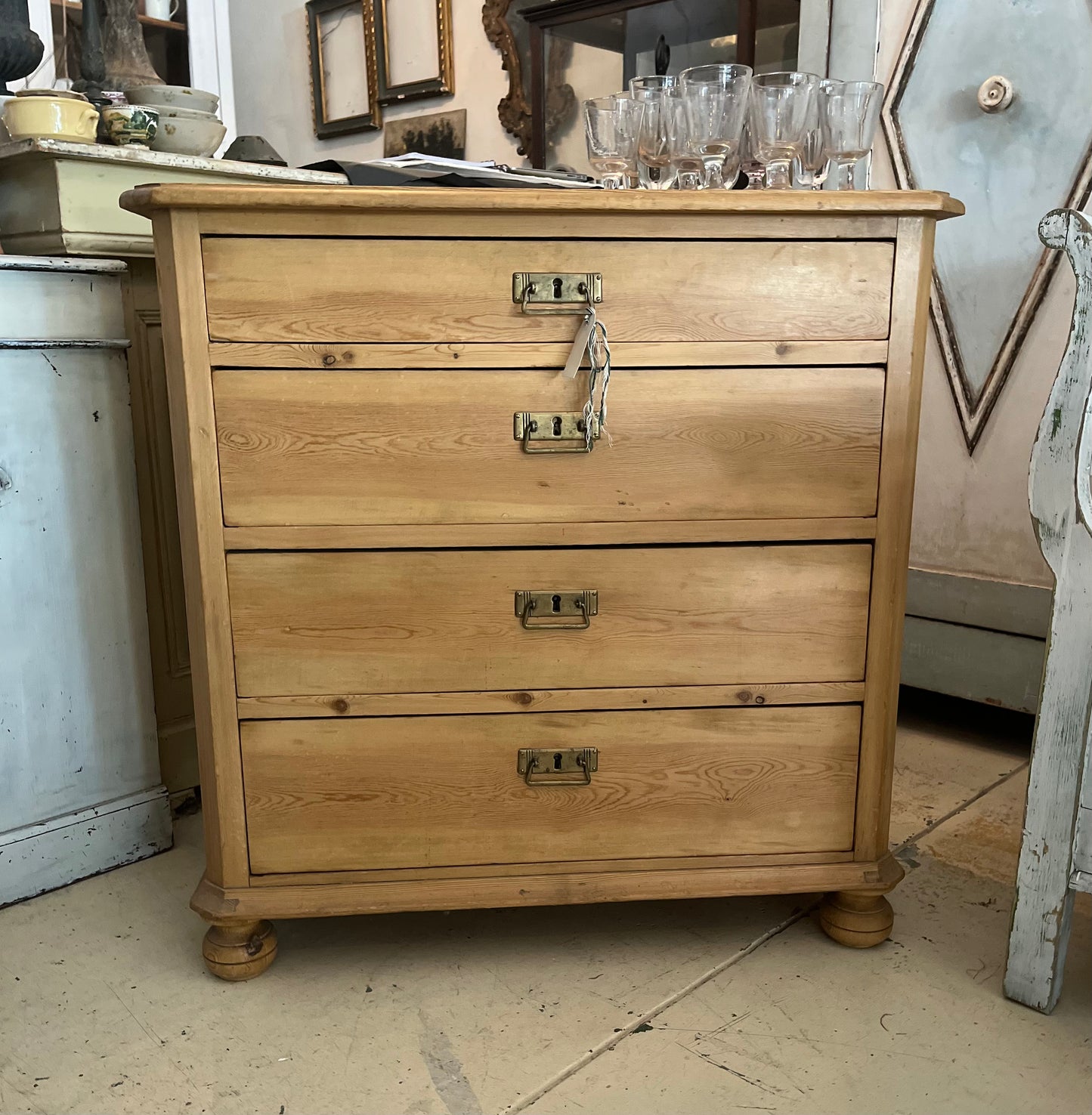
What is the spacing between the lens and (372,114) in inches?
111

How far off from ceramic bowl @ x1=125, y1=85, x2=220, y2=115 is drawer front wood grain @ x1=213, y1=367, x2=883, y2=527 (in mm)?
716

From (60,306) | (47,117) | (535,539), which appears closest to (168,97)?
(47,117)

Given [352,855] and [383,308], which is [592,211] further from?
[352,855]

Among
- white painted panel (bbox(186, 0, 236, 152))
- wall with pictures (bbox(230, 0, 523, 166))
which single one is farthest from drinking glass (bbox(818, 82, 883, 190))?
white painted panel (bbox(186, 0, 236, 152))

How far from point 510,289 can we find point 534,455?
0.57 feet

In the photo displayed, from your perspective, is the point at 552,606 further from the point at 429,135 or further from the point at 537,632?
the point at 429,135

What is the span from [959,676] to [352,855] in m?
1.17

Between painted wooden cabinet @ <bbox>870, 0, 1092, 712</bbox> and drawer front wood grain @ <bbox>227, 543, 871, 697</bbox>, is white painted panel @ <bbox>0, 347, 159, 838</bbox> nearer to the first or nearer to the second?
drawer front wood grain @ <bbox>227, 543, 871, 697</bbox>

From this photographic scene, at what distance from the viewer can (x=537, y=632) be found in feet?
3.80

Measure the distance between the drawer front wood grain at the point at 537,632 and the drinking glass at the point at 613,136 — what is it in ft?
1.48

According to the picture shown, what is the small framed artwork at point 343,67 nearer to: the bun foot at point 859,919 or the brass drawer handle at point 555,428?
the brass drawer handle at point 555,428

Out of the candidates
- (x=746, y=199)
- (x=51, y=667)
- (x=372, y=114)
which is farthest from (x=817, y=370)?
(x=372, y=114)

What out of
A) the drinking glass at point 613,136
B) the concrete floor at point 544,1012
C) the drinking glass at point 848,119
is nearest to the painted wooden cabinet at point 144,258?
the concrete floor at point 544,1012

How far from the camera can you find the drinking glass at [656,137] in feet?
3.84
